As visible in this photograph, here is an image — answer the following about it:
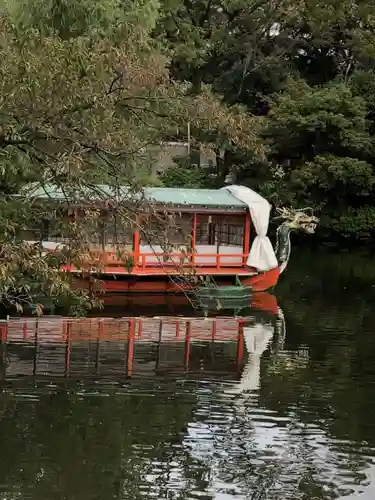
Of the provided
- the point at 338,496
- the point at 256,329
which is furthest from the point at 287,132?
the point at 338,496

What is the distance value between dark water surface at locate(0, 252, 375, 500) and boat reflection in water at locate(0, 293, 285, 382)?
4 cm

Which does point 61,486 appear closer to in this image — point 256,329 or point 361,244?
point 256,329

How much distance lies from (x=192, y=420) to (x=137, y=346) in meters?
3.52

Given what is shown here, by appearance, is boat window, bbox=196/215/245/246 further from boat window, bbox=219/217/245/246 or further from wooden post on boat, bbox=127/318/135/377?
wooden post on boat, bbox=127/318/135/377

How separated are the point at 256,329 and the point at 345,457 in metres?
6.90

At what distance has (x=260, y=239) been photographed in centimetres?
1878

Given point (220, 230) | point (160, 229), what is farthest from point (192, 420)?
point (220, 230)

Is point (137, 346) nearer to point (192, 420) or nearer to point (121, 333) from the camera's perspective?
point (121, 333)

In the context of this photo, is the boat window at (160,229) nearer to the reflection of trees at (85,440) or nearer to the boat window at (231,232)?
the reflection of trees at (85,440)

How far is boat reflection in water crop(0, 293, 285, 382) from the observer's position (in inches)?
427

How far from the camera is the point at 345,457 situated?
7934mm

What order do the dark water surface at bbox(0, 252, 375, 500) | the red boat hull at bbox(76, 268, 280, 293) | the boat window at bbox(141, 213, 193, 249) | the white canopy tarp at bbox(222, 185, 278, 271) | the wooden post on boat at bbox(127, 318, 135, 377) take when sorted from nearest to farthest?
the boat window at bbox(141, 213, 193, 249), the dark water surface at bbox(0, 252, 375, 500), the wooden post on boat at bbox(127, 318, 135, 377), the red boat hull at bbox(76, 268, 280, 293), the white canopy tarp at bbox(222, 185, 278, 271)

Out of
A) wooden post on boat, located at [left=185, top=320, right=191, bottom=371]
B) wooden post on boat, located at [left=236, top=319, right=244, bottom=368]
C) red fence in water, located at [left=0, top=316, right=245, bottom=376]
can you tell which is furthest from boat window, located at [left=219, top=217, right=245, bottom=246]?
wooden post on boat, located at [left=185, top=320, right=191, bottom=371]

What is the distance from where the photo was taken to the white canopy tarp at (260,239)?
1862 cm
